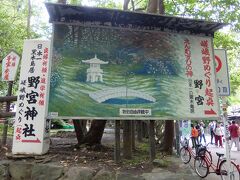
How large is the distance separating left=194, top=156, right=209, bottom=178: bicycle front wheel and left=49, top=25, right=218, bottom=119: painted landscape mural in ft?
7.71

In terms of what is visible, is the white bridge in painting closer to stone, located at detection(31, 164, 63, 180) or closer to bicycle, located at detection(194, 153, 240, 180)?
stone, located at detection(31, 164, 63, 180)

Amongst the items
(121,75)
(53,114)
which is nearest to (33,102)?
(53,114)

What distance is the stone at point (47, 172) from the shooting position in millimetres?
6539

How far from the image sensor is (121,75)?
7.00m

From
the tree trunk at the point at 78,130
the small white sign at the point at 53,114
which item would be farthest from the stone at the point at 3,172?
the tree trunk at the point at 78,130

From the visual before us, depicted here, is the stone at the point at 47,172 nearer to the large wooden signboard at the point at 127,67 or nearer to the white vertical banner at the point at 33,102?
the white vertical banner at the point at 33,102

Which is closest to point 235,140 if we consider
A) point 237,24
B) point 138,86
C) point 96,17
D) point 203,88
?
point 237,24

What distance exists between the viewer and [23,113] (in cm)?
718

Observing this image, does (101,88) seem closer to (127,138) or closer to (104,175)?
(127,138)

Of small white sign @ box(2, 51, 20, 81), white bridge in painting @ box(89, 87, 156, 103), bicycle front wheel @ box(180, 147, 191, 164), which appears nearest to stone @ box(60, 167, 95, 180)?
white bridge in painting @ box(89, 87, 156, 103)

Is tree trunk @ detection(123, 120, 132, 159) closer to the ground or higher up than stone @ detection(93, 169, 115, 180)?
higher up

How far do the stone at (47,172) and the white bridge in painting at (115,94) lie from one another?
189 cm

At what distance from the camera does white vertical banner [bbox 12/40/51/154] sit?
23.1 feet

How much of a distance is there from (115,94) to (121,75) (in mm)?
510
